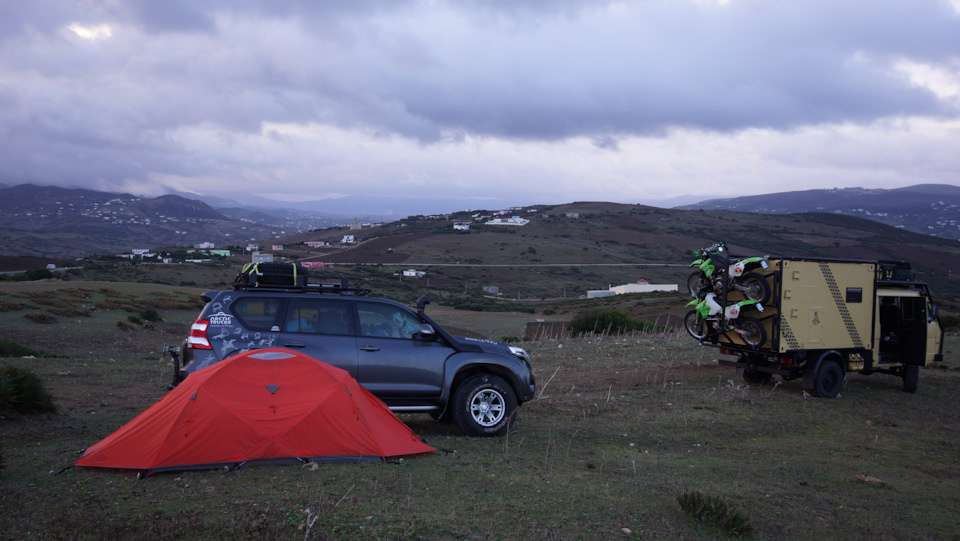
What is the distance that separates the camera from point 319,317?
8.13 metres

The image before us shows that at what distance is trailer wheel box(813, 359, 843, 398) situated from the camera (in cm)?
1220

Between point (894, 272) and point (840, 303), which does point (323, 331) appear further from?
point (894, 272)

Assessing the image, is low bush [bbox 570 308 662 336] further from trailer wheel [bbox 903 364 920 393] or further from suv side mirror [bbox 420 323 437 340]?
suv side mirror [bbox 420 323 437 340]

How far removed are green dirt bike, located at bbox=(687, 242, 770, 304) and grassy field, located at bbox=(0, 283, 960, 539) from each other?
198 cm

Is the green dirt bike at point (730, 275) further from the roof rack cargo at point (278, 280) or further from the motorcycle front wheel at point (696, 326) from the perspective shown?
the roof rack cargo at point (278, 280)

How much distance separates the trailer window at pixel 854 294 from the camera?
12.6 metres

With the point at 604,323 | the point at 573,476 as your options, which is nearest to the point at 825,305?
the point at 573,476

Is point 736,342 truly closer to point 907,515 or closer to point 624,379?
point 624,379

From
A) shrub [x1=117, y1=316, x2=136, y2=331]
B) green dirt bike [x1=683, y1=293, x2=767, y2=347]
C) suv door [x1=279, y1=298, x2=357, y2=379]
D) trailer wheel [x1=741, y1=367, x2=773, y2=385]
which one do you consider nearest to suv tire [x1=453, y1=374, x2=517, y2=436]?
suv door [x1=279, y1=298, x2=357, y2=379]

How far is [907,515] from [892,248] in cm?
9868

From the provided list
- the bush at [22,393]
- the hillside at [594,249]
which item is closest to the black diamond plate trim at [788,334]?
the bush at [22,393]

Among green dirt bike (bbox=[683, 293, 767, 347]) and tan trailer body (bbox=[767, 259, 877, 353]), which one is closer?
tan trailer body (bbox=[767, 259, 877, 353])

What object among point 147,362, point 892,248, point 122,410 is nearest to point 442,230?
point 892,248

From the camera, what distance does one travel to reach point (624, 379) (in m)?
14.0
